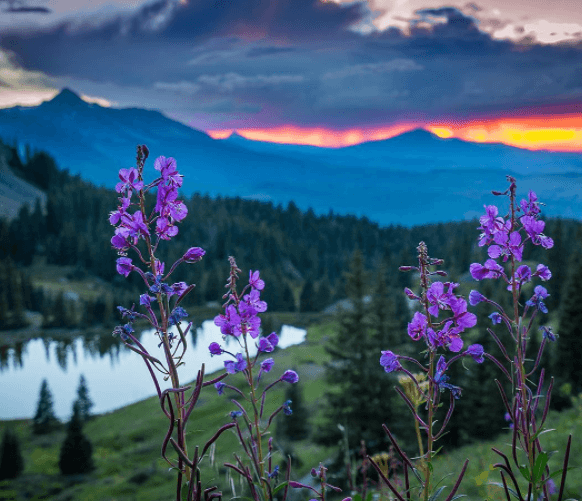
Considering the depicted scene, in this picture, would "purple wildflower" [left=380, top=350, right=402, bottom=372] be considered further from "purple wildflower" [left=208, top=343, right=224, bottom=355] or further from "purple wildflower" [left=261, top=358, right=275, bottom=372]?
"purple wildflower" [left=208, top=343, right=224, bottom=355]

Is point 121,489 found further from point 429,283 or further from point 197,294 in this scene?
point 197,294

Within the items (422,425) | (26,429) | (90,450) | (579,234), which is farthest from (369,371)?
(579,234)

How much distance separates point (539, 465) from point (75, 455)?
6710 centimetres

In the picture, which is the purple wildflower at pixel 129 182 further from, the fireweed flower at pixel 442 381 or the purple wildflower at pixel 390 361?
the fireweed flower at pixel 442 381

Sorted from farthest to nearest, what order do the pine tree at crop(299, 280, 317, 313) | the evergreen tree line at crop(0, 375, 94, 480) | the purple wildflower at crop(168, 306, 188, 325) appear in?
the pine tree at crop(299, 280, 317, 313) → the evergreen tree line at crop(0, 375, 94, 480) → the purple wildflower at crop(168, 306, 188, 325)

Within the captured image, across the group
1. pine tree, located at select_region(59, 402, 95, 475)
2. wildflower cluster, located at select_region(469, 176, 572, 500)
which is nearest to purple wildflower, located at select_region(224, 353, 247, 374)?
wildflower cluster, located at select_region(469, 176, 572, 500)

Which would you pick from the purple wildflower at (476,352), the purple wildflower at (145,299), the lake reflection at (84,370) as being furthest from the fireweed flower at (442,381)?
the lake reflection at (84,370)

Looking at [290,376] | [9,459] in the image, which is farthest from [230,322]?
[9,459]

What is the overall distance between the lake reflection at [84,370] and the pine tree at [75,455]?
108 feet

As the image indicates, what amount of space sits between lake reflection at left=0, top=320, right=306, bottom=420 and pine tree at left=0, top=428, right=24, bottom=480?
32.8 meters

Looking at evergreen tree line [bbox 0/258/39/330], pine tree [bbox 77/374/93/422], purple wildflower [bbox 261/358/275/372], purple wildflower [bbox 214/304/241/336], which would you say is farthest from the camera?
evergreen tree line [bbox 0/258/39/330]

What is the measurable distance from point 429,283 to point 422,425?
67cm

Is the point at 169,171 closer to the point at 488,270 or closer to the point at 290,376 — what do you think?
the point at 290,376

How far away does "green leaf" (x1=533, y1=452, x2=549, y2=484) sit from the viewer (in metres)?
2.21
